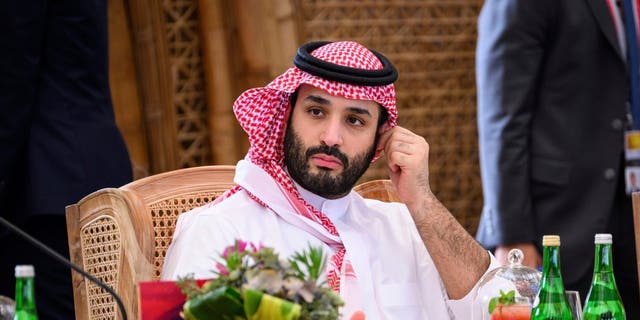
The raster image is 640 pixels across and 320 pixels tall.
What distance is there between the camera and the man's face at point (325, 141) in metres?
2.94

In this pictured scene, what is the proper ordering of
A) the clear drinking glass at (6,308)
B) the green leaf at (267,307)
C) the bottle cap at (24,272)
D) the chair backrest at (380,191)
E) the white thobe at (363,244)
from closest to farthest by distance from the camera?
1. the green leaf at (267,307)
2. the bottle cap at (24,272)
3. the clear drinking glass at (6,308)
4. the white thobe at (363,244)
5. the chair backrest at (380,191)

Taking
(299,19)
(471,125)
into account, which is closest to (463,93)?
(471,125)

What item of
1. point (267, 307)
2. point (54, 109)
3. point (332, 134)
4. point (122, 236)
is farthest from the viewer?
point (54, 109)

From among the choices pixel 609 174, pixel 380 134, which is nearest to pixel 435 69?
pixel 609 174

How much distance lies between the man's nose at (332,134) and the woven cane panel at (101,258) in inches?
24.0

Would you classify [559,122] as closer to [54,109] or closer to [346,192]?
[346,192]

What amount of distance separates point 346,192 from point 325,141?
0.58 feet

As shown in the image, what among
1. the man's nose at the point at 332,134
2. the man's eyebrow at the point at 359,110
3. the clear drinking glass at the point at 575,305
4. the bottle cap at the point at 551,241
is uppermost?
the man's eyebrow at the point at 359,110

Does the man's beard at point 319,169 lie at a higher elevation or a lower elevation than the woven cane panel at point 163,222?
higher

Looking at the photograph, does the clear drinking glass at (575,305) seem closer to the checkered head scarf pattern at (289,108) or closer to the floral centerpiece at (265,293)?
the checkered head scarf pattern at (289,108)

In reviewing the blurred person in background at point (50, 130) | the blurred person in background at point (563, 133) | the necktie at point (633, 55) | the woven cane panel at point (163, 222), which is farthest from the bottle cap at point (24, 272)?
the necktie at point (633, 55)

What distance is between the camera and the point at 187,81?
14.9ft

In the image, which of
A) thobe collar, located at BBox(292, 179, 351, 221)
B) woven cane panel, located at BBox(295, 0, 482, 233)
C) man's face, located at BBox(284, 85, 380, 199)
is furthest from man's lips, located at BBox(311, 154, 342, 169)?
woven cane panel, located at BBox(295, 0, 482, 233)

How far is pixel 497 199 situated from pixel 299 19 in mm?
1069
